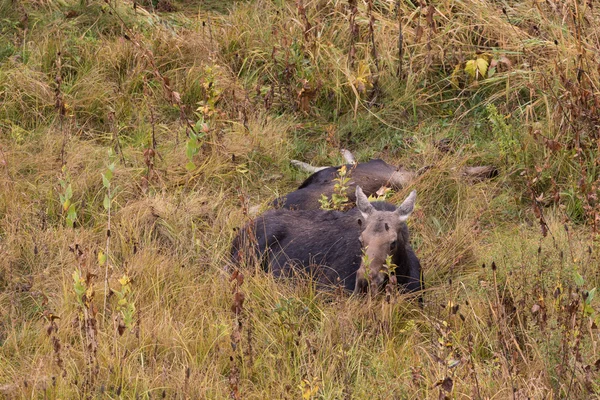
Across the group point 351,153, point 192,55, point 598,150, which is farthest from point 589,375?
point 192,55

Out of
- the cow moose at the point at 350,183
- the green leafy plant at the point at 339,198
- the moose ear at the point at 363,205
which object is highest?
the moose ear at the point at 363,205

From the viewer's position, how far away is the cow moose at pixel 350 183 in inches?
297

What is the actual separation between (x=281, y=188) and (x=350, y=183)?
0.81 metres

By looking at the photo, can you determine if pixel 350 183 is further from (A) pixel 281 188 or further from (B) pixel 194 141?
Answer: (B) pixel 194 141

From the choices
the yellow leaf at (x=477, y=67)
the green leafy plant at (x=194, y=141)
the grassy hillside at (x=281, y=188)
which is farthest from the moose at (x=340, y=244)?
the yellow leaf at (x=477, y=67)

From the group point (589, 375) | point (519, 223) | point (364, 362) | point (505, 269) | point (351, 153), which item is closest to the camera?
point (589, 375)

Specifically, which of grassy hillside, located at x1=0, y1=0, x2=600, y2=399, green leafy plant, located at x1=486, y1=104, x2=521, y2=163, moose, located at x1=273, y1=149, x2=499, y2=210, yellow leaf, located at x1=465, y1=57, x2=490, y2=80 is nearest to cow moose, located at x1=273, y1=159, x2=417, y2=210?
moose, located at x1=273, y1=149, x2=499, y2=210

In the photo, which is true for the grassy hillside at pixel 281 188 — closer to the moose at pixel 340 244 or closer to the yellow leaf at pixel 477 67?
the yellow leaf at pixel 477 67

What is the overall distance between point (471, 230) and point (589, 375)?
2748 millimetres

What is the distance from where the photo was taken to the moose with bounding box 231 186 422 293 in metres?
5.69

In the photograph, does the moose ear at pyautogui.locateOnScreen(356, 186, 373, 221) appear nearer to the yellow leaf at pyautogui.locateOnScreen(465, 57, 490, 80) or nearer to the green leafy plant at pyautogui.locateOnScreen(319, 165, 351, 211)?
the green leafy plant at pyautogui.locateOnScreen(319, 165, 351, 211)

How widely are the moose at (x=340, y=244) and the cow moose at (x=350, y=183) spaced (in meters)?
0.38

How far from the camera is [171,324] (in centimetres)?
509

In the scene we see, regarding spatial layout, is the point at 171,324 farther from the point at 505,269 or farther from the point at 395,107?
the point at 395,107
